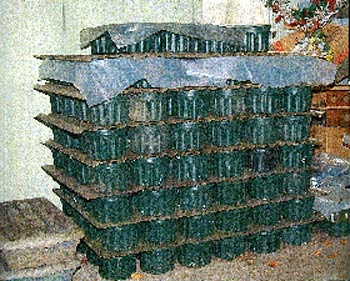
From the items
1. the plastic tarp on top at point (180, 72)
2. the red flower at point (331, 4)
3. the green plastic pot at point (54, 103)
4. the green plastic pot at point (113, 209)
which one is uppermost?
the red flower at point (331, 4)

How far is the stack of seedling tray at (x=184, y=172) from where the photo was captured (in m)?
6.47

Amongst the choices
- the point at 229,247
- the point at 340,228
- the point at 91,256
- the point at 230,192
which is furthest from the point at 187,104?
the point at 340,228

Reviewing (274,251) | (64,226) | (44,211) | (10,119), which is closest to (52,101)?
(10,119)

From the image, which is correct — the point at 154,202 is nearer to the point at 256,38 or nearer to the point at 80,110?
the point at 80,110

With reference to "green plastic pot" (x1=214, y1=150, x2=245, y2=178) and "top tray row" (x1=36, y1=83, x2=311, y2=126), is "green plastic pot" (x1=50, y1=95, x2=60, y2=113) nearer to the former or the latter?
"top tray row" (x1=36, y1=83, x2=311, y2=126)

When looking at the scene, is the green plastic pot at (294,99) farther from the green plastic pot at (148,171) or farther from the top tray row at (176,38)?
the green plastic pot at (148,171)

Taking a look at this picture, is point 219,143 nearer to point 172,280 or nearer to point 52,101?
point 172,280

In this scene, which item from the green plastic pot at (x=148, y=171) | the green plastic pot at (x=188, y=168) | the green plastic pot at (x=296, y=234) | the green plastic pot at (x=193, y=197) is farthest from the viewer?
the green plastic pot at (x=296, y=234)

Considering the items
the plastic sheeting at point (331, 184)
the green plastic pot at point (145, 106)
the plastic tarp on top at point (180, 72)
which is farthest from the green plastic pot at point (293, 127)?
the green plastic pot at point (145, 106)

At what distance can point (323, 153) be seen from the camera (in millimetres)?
9180

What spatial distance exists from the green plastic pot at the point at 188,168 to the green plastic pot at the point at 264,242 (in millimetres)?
1338

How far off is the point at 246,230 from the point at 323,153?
259 cm

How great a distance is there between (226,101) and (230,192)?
1.19 metres

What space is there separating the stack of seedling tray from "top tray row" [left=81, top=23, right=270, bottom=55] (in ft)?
1.85
